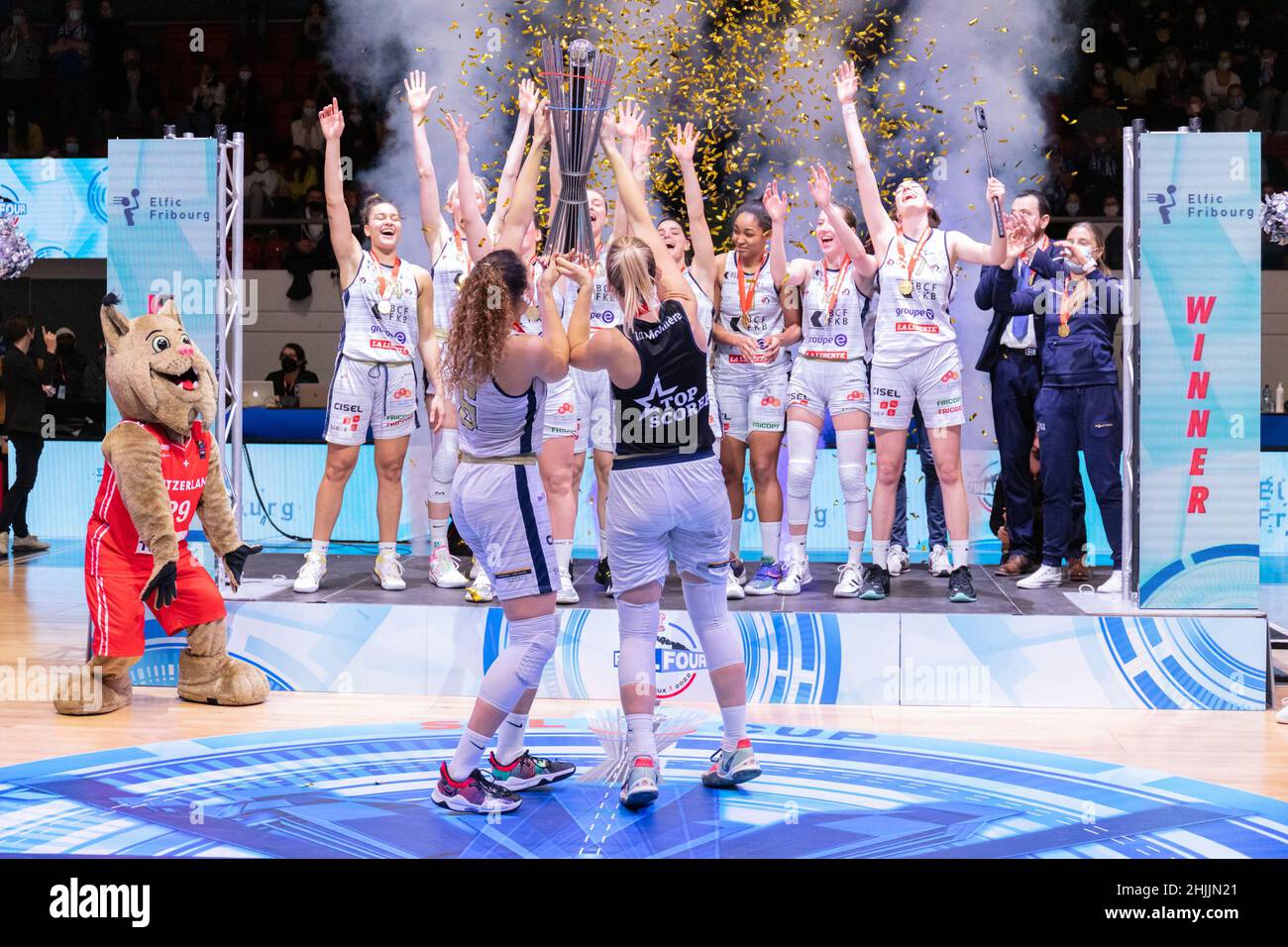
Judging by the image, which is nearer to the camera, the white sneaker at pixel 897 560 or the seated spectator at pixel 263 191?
the white sneaker at pixel 897 560

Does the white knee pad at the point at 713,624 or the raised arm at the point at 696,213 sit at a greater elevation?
the raised arm at the point at 696,213

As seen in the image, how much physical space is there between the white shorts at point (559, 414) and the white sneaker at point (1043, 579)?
2233mm

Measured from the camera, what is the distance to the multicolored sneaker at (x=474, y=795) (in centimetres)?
408

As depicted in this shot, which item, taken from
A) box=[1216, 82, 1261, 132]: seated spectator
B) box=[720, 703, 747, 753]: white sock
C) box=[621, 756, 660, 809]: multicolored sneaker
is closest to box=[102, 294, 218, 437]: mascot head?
box=[621, 756, 660, 809]: multicolored sneaker

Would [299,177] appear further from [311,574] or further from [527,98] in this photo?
[311,574]

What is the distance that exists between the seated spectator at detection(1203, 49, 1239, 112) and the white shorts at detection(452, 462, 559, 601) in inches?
364

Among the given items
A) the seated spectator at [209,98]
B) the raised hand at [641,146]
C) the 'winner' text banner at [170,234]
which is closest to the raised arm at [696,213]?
the raised hand at [641,146]

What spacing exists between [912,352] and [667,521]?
2218 mm

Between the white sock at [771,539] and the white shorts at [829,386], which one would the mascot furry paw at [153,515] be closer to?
the white sock at [771,539]

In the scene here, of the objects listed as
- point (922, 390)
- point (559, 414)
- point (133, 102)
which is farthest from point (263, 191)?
point (922, 390)

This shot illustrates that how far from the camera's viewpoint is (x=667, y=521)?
163 inches

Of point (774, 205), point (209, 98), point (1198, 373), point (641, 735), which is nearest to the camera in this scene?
point (641, 735)

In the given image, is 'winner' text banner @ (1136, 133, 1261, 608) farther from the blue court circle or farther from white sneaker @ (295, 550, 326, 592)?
white sneaker @ (295, 550, 326, 592)
